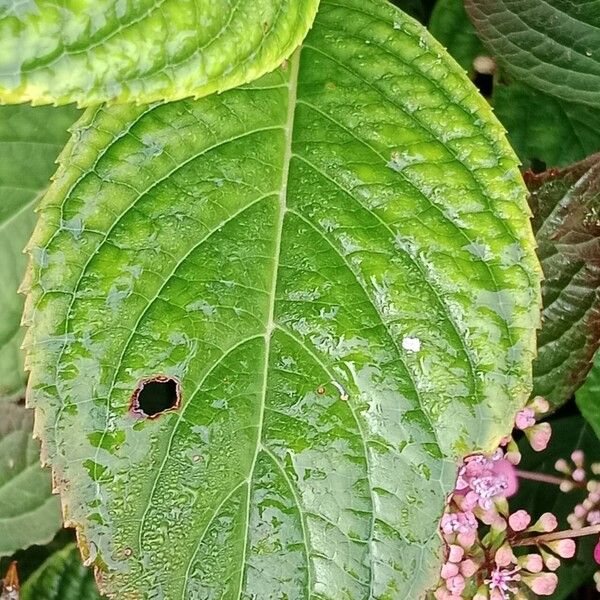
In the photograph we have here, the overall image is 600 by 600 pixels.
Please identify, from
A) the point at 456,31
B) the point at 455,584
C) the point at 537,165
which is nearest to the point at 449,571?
the point at 455,584

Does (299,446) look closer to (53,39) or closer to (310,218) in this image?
(310,218)

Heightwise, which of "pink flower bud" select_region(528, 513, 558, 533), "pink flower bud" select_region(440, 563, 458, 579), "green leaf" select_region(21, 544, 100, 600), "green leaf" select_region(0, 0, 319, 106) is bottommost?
"pink flower bud" select_region(440, 563, 458, 579)

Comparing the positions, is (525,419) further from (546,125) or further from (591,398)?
(546,125)

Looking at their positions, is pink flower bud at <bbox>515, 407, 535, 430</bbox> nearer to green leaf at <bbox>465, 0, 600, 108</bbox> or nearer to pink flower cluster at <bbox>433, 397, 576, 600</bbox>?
pink flower cluster at <bbox>433, 397, 576, 600</bbox>

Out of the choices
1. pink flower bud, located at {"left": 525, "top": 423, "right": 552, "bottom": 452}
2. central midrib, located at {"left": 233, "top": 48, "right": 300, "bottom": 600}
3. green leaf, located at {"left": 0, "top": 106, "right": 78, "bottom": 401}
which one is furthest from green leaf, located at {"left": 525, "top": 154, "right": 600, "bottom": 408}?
green leaf, located at {"left": 0, "top": 106, "right": 78, "bottom": 401}

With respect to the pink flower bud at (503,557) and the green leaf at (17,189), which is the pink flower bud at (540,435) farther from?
the green leaf at (17,189)

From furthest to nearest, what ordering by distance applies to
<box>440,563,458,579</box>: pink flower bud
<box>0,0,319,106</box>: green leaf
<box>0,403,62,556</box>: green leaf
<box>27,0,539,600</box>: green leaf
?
1. <box>0,403,62,556</box>: green leaf
2. <box>440,563,458,579</box>: pink flower bud
3. <box>27,0,539,600</box>: green leaf
4. <box>0,0,319,106</box>: green leaf

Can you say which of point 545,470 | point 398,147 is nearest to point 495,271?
point 398,147
